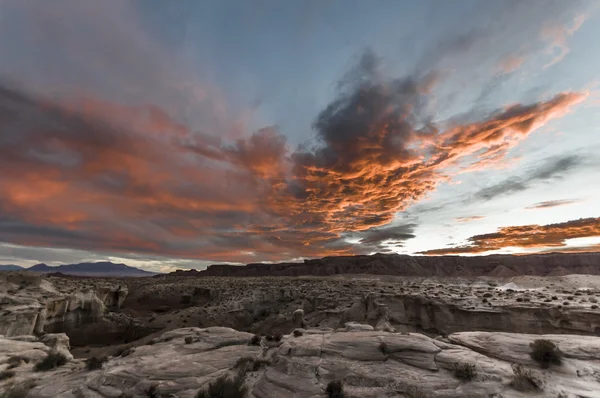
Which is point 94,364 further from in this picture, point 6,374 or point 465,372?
point 465,372

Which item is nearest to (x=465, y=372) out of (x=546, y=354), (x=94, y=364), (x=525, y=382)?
(x=525, y=382)

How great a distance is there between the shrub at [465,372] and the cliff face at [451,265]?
13055 cm

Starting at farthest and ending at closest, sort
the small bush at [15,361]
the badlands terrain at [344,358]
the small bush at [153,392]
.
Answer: the small bush at [15,361]
the small bush at [153,392]
the badlands terrain at [344,358]

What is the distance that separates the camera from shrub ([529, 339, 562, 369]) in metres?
12.0

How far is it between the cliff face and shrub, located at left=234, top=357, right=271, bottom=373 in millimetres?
131281

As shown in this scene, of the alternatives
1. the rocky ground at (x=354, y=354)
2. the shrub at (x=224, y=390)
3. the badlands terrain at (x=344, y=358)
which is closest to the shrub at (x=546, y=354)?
the badlands terrain at (x=344, y=358)

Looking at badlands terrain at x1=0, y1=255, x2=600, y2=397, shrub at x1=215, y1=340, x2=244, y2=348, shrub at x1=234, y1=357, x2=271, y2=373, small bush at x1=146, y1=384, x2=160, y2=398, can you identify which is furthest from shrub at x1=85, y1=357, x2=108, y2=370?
shrub at x1=234, y1=357, x2=271, y2=373

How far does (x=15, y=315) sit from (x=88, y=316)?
13.1m

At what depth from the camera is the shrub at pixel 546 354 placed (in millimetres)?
11953

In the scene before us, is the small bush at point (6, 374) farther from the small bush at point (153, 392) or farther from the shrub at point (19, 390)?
the small bush at point (153, 392)

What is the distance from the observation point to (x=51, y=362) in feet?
55.0

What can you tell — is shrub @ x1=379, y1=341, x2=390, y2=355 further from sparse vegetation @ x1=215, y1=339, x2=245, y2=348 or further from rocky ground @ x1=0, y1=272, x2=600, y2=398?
sparse vegetation @ x1=215, y1=339, x2=245, y2=348

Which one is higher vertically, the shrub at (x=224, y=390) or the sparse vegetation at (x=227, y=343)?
the sparse vegetation at (x=227, y=343)

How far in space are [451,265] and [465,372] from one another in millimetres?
151423
